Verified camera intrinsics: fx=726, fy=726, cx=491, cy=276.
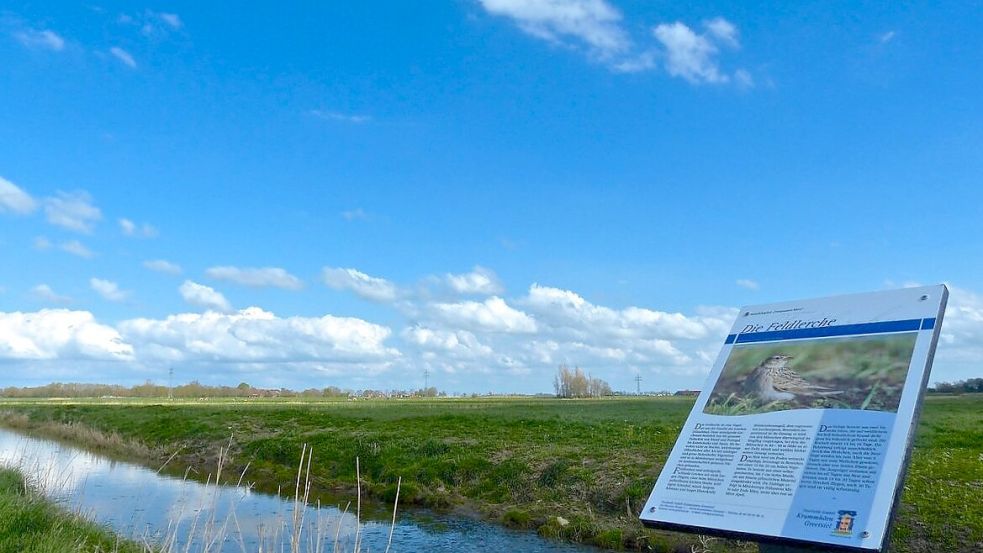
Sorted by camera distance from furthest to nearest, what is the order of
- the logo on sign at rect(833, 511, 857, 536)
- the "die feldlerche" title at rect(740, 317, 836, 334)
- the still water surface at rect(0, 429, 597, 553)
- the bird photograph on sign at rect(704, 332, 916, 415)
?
the still water surface at rect(0, 429, 597, 553), the "die feldlerche" title at rect(740, 317, 836, 334), the bird photograph on sign at rect(704, 332, 916, 415), the logo on sign at rect(833, 511, 857, 536)

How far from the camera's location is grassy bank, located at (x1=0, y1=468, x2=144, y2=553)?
10.9 meters

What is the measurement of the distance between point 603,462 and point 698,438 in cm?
1678

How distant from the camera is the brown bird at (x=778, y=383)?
715 centimetres

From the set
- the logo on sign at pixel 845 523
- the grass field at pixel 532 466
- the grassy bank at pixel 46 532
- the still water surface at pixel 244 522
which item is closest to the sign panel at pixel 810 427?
the logo on sign at pixel 845 523

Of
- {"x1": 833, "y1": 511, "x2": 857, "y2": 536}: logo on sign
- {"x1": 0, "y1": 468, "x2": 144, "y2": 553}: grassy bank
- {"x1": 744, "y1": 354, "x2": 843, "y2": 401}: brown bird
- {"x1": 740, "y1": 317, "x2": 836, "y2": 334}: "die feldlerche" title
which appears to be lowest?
{"x1": 0, "y1": 468, "x2": 144, "y2": 553}: grassy bank

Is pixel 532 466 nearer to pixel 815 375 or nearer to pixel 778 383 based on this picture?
pixel 778 383

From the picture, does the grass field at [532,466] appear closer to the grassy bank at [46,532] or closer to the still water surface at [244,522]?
the still water surface at [244,522]

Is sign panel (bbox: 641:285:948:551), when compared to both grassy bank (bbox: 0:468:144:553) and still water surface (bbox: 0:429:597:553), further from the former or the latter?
still water surface (bbox: 0:429:597:553)

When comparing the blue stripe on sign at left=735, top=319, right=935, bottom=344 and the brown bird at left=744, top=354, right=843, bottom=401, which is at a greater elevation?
the blue stripe on sign at left=735, top=319, right=935, bottom=344

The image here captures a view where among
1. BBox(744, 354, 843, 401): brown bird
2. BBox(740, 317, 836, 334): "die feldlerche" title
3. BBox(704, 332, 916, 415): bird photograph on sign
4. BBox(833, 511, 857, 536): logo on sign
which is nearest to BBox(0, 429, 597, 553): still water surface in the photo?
BBox(704, 332, 916, 415): bird photograph on sign

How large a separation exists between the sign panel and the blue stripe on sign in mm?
13

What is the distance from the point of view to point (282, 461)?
3219 centimetres

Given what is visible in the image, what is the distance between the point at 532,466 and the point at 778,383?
1762 cm

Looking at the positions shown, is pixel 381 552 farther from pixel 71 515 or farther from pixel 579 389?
pixel 579 389
